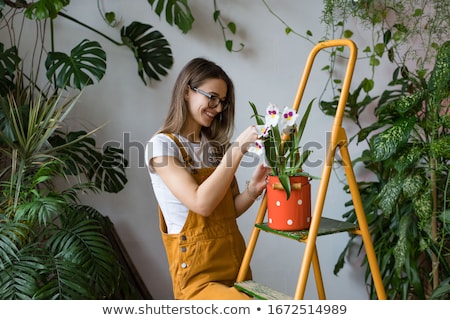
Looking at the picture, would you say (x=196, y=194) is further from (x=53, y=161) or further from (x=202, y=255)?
(x=53, y=161)

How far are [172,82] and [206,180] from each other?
1252mm

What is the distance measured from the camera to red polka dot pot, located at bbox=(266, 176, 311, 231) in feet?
4.83

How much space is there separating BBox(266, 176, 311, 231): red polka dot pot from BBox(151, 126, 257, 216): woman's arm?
0.44ft

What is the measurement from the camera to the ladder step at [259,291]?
57.5 inches

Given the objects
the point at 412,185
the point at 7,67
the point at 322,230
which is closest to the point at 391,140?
the point at 412,185

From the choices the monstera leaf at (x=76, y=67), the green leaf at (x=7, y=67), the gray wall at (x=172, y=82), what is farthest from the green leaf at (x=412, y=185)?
the green leaf at (x=7, y=67)

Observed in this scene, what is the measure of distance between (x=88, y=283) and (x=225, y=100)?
0.87 metres

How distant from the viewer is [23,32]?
257 centimetres

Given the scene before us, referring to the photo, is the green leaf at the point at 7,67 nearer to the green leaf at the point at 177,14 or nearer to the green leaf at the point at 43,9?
the green leaf at the point at 43,9

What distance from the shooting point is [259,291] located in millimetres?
1523

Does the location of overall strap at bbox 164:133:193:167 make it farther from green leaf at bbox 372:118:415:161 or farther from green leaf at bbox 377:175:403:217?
green leaf at bbox 377:175:403:217
